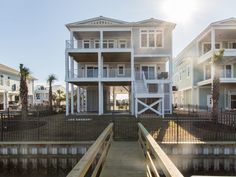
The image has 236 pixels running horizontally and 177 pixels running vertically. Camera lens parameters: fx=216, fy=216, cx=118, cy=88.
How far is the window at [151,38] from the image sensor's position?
24.4 meters

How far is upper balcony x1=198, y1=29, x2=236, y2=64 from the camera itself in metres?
24.5

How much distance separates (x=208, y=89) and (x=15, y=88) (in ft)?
108

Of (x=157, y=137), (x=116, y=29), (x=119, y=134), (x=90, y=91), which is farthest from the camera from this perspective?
(x=90, y=91)

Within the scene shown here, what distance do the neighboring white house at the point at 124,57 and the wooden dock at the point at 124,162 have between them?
12.2 m

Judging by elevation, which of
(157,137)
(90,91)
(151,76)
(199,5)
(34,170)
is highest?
(199,5)

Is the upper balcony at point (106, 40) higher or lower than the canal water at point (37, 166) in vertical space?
higher

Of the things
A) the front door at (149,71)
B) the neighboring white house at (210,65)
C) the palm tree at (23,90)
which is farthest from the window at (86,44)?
the neighboring white house at (210,65)

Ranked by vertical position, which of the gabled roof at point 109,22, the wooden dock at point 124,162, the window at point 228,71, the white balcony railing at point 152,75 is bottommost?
the wooden dock at point 124,162

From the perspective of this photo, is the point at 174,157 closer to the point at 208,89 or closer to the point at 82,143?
the point at 82,143

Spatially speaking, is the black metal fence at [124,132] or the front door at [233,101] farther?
the front door at [233,101]

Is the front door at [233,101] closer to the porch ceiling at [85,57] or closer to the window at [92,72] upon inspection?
the window at [92,72]

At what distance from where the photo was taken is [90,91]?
2777 centimetres

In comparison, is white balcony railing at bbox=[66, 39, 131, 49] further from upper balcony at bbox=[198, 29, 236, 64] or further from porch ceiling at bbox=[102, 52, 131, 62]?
upper balcony at bbox=[198, 29, 236, 64]

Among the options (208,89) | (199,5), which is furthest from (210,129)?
(208,89)
